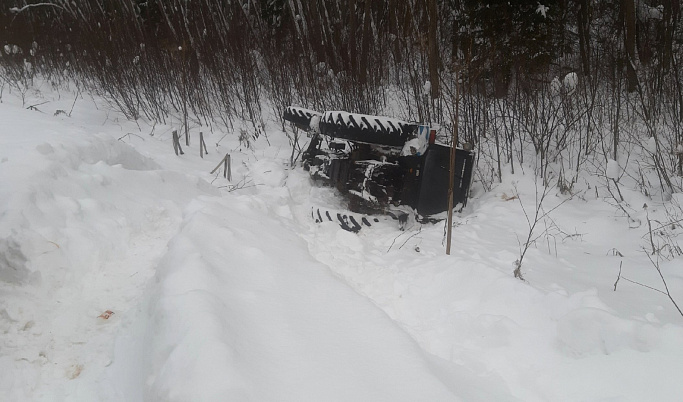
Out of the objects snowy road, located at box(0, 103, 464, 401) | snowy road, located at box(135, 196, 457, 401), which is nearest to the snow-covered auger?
snowy road, located at box(0, 103, 464, 401)

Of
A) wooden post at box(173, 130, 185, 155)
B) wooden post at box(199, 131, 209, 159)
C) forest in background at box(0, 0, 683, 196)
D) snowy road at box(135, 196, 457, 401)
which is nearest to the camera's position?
snowy road at box(135, 196, 457, 401)

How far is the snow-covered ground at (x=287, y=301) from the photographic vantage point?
138 centimetres

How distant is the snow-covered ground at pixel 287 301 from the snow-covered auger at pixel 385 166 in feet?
A: 0.74

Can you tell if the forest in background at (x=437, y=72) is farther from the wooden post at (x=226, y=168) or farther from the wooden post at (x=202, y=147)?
the wooden post at (x=226, y=168)

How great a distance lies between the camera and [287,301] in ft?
5.95

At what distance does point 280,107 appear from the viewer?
257 inches

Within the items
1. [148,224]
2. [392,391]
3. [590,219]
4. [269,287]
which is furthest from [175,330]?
[590,219]

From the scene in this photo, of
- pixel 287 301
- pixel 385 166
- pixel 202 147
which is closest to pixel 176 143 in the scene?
pixel 202 147

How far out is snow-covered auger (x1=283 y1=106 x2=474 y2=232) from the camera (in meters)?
3.19

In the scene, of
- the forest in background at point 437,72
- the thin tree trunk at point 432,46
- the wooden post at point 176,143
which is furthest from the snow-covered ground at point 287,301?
the thin tree trunk at point 432,46

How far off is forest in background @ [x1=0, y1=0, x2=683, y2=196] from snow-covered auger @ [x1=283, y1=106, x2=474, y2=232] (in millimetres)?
1047

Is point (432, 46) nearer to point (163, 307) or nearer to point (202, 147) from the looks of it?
point (202, 147)

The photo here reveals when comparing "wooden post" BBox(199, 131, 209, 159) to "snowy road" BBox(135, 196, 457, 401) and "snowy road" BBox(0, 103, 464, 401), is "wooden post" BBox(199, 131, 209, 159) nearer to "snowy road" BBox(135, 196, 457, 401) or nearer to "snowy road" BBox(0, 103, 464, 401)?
"snowy road" BBox(0, 103, 464, 401)

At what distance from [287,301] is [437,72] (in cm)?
473
